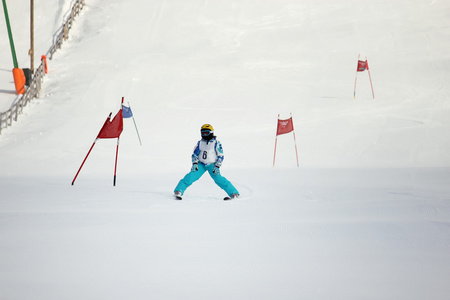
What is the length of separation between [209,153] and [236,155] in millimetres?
5893

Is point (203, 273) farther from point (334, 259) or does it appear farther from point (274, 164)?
point (274, 164)

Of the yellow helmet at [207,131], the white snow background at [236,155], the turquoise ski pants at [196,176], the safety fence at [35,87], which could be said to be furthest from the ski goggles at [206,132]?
the safety fence at [35,87]

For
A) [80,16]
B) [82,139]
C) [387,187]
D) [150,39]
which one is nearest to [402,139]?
[387,187]

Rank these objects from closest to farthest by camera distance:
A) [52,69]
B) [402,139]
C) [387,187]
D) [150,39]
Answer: [387,187]
[402,139]
[52,69]
[150,39]

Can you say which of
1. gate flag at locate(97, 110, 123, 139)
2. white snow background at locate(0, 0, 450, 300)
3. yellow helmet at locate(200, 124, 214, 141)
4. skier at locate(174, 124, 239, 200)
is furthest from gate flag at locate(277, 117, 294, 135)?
yellow helmet at locate(200, 124, 214, 141)

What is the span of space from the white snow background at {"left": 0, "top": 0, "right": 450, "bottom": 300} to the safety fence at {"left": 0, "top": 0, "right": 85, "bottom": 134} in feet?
1.00

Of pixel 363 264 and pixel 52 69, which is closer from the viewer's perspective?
pixel 363 264

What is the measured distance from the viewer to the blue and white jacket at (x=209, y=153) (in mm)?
7609

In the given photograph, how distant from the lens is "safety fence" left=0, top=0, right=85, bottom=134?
17255mm

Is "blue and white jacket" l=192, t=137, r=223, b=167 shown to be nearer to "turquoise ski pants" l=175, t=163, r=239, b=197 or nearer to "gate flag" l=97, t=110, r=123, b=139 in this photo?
"turquoise ski pants" l=175, t=163, r=239, b=197

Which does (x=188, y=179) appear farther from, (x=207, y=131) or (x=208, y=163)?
(x=207, y=131)

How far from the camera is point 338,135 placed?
48.5 feet

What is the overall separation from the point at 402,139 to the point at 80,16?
1898 cm

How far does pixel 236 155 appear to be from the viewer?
1348cm
